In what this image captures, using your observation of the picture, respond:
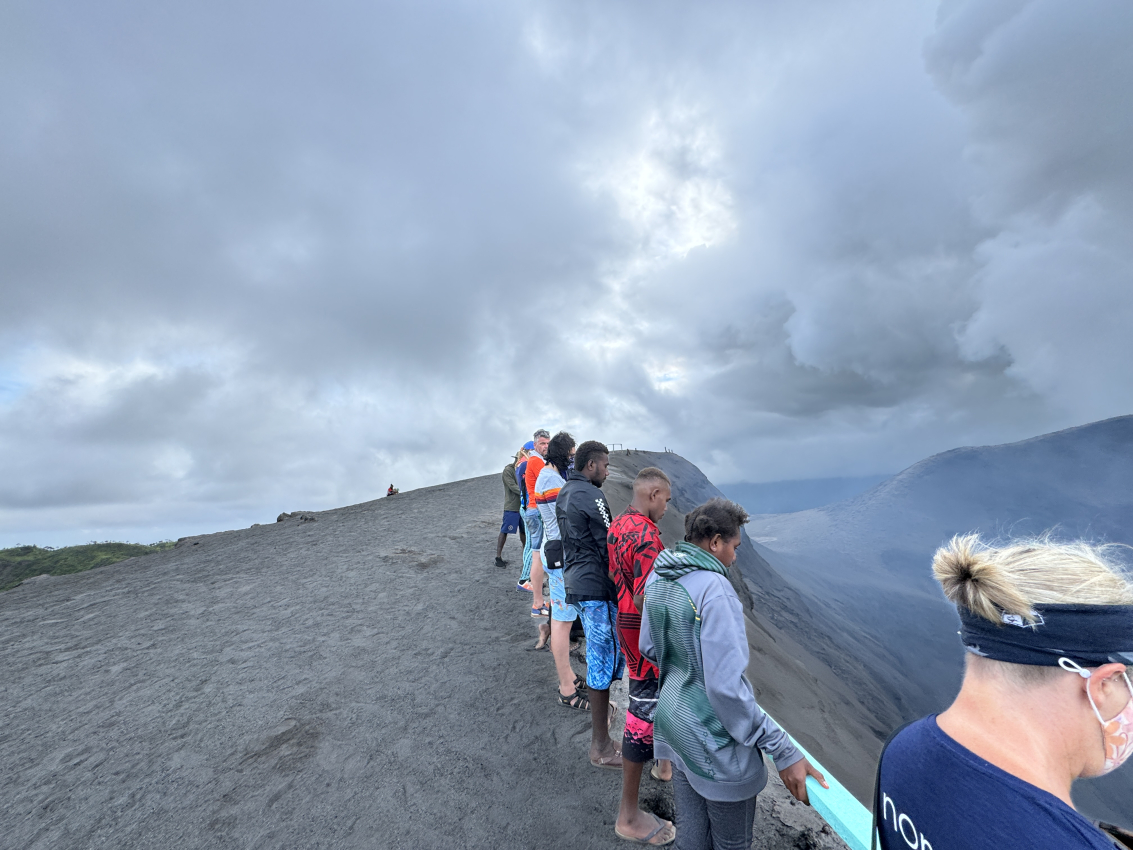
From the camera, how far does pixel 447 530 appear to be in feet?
38.4

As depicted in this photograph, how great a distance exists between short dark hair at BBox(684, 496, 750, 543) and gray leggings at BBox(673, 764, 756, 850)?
41.6 inches

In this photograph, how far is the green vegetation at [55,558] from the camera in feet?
136

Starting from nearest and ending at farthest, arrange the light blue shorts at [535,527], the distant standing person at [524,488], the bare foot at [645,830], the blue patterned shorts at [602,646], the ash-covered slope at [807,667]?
the bare foot at [645,830]
the blue patterned shorts at [602,646]
the light blue shorts at [535,527]
the distant standing person at [524,488]
the ash-covered slope at [807,667]

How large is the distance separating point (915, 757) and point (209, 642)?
7.42 m

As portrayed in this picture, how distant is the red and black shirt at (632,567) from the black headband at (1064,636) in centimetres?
170

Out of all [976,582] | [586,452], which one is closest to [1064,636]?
[976,582]

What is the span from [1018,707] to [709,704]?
1.17 meters

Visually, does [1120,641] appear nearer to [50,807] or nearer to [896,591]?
[50,807]

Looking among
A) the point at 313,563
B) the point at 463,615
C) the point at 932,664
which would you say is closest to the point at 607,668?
the point at 463,615

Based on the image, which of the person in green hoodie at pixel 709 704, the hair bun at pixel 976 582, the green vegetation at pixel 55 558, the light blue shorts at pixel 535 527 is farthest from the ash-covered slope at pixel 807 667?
the green vegetation at pixel 55 558

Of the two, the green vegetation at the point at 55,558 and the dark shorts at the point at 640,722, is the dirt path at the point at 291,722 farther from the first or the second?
the green vegetation at the point at 55,558

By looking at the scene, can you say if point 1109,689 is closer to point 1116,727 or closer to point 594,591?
point 1116,727

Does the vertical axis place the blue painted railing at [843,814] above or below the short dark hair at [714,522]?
below

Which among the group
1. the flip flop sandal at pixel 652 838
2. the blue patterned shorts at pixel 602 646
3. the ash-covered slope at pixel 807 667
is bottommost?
the ash-covered slope at pixel 807 667
